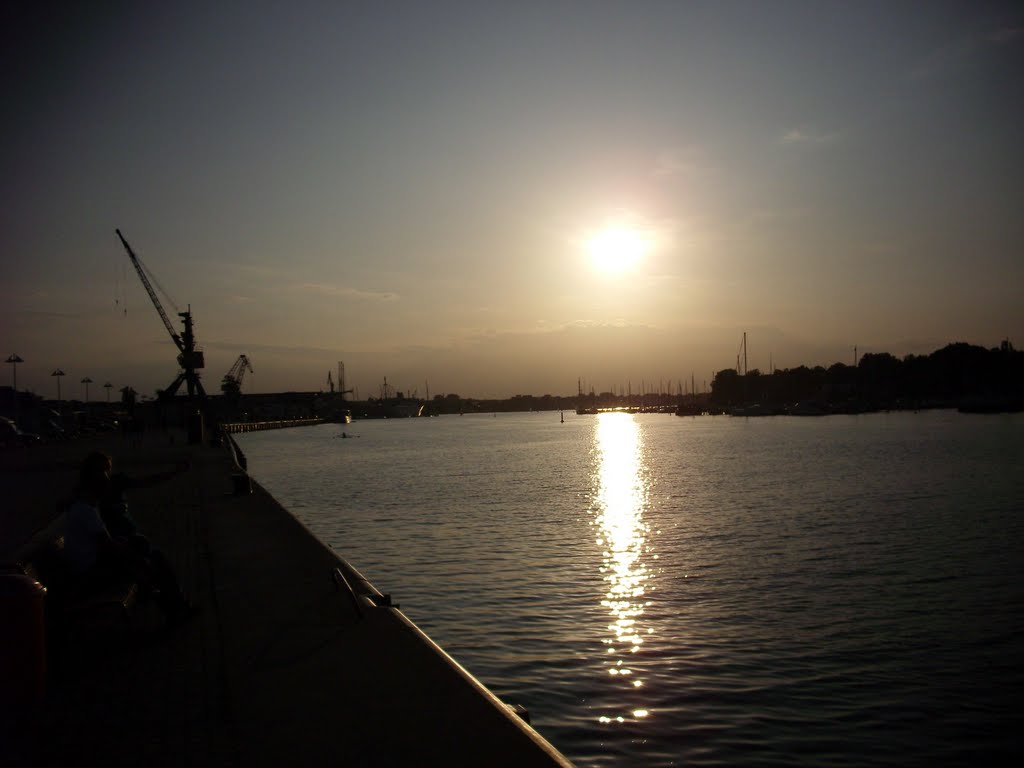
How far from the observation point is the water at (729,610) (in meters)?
9.50

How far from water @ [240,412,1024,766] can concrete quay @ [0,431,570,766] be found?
2145 millimetres

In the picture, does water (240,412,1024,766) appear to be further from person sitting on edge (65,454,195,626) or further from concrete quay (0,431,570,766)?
person sitting on edge (65,454,195,626)

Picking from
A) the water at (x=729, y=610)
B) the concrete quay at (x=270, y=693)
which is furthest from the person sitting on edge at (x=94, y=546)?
the water at (x=729, y=610)

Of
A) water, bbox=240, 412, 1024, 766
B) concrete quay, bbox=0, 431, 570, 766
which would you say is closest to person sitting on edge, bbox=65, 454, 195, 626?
concrete quay, bbox=0, 431, 570, 766

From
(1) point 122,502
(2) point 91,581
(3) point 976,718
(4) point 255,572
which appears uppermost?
(1) point 122,502

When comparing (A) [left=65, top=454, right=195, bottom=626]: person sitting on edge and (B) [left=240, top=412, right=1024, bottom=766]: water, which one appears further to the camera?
(B) [left=240, top=412, right=1024, bottom=766]: water

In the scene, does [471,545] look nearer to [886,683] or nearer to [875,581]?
[875,581]

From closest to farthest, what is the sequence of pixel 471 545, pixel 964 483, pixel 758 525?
pixel 471 545 → pixel 758 525 → pixel 964 483

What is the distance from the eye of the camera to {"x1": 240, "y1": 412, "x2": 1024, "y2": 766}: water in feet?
31.2

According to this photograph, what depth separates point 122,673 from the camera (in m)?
8.00

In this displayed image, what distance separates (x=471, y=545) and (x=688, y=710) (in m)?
13.0

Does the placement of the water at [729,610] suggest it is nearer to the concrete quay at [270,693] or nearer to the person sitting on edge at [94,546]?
the concrete quay at [270,693]

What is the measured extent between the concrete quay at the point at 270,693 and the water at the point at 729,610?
2145 mm

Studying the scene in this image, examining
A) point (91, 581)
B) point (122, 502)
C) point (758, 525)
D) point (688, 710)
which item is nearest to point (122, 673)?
point (91, 581)
